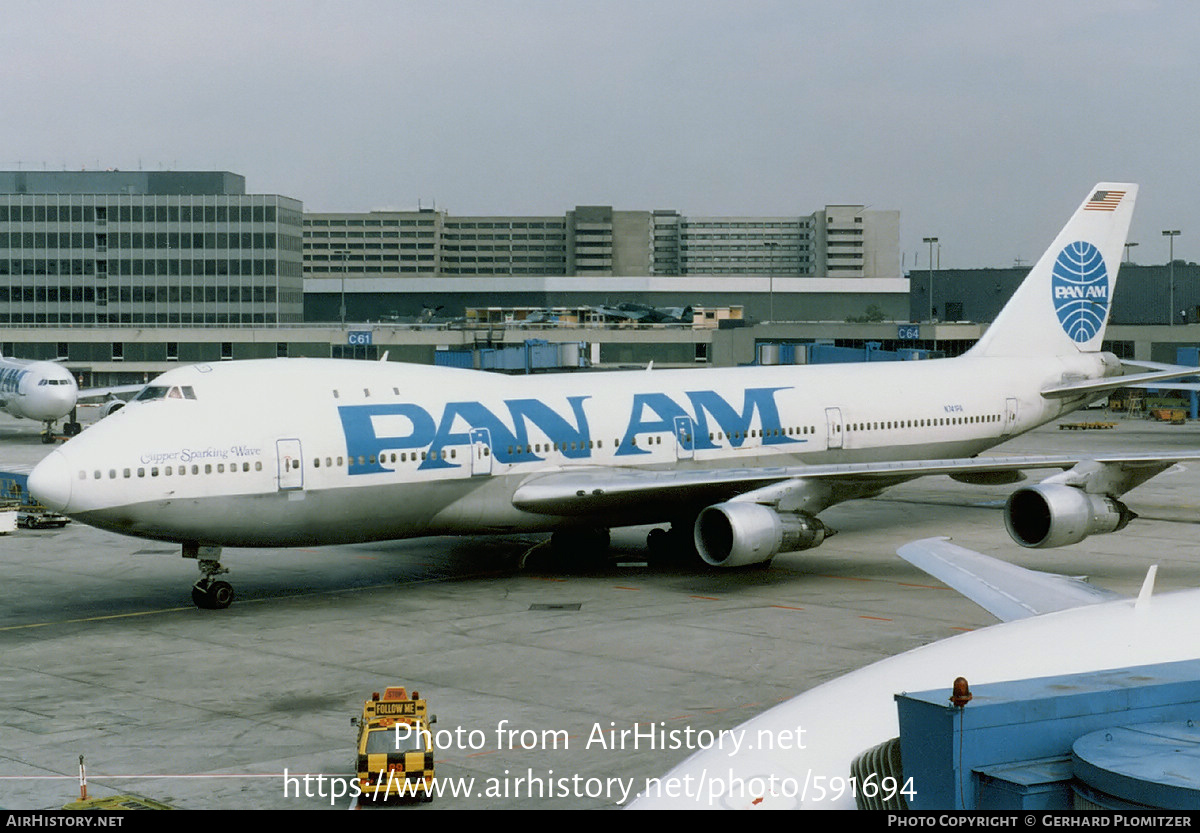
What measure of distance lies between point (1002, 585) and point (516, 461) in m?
14.5

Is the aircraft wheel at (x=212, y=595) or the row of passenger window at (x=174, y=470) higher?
the row of passenger window at (x=174, y=470)

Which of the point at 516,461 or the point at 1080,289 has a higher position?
the point at 1080,289

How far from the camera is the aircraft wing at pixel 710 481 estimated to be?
29094 millimetres

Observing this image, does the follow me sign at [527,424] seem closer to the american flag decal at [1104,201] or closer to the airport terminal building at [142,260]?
the american flag decal at [1104,201]

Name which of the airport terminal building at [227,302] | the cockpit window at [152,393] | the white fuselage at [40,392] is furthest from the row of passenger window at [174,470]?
the airport terminal building at [227,302]

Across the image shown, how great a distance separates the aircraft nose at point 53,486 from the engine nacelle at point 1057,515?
18.6m

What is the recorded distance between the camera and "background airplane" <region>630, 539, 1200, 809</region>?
912 cm

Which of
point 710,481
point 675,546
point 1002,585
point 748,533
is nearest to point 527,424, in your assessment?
point 710,481

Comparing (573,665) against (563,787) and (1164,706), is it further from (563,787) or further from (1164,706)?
(1164,706)

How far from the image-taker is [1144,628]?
38.8 ft

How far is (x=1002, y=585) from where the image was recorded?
16672mm

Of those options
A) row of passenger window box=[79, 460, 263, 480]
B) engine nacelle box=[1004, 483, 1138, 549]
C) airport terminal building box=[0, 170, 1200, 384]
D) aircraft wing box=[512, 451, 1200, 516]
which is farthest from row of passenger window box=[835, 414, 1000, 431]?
airport terminal building box=[0, 170, 1200, 384]

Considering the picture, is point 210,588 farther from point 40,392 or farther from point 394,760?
point 40,392
